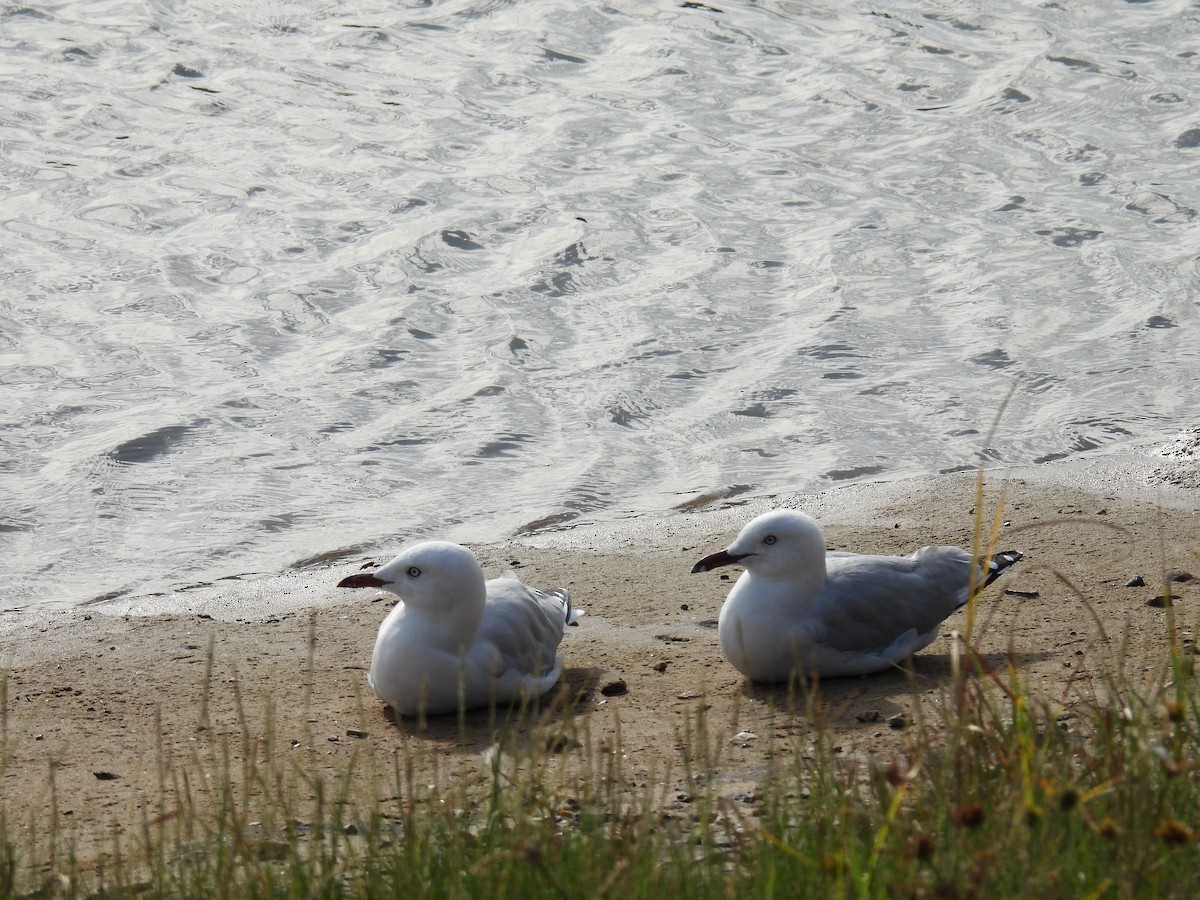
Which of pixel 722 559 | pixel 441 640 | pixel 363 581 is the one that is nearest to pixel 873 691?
pixel 722 559

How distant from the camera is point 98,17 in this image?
19.6 meters

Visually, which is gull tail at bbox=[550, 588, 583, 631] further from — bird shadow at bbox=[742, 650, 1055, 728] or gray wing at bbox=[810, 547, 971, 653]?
gray wing at bbox=[810, 547, 971, 653]

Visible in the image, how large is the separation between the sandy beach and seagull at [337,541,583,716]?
5.5 inches

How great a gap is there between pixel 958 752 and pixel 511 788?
1.04m

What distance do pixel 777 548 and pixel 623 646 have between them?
99 cm

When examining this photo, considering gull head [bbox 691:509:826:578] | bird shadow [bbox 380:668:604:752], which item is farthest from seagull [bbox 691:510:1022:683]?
→ bird shadow [bbox 380:668:604:752]

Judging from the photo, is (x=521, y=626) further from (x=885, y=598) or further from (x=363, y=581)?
(x=885, y=598)

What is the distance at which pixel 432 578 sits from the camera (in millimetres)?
6117

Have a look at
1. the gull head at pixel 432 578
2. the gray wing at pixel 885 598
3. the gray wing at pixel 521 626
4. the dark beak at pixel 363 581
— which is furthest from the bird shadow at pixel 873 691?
the dark beak at pixel 363 581

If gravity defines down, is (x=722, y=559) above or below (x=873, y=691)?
above

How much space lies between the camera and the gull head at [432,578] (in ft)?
20.0

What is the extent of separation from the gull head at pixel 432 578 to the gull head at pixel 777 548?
0.86 meters

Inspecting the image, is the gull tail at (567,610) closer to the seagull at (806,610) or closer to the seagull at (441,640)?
the seagull at (441,640)

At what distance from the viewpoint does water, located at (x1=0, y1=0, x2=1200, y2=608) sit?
966 cm
